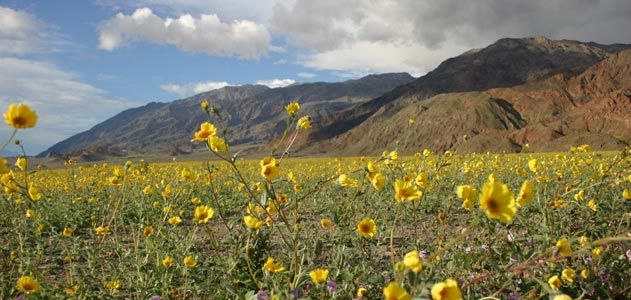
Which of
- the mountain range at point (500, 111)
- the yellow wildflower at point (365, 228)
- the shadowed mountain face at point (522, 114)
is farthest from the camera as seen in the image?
the shadowed mountain face at point (522, 114)

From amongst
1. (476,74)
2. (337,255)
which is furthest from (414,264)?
(476,74)

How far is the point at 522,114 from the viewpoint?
69125 mm

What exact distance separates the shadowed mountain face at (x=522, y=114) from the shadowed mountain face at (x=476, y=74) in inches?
1398

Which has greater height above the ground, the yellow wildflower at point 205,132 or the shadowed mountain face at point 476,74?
the shadowed mountain face at point 476,74

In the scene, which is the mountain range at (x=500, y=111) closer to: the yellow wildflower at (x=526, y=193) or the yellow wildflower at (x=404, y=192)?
the yellow wildflower at (x=404, y=192)

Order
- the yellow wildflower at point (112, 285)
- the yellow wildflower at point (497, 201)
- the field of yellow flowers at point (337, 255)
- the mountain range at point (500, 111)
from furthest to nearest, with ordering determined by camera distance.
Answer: the mountain range at point (500, 111), the yellow wildflower at point (112, 285), the field of yellow flowers at point (337, 255), the yellow wildflower at point (497, 201)

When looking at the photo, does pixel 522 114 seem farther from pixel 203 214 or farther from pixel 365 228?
pixel 203 214

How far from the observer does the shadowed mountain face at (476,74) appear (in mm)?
131875

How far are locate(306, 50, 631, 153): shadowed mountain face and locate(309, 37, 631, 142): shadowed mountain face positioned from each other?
117 feet

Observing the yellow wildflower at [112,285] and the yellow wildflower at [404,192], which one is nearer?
the yellow wildflower at [404,192]

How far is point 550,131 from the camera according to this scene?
56.5 metres

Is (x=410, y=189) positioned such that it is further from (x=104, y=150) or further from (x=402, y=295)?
(x=104, y=150)

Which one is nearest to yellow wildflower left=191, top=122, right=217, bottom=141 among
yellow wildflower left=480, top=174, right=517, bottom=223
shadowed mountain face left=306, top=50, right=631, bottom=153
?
yellow wildflower left=480, top=174, right=517, bottom=223

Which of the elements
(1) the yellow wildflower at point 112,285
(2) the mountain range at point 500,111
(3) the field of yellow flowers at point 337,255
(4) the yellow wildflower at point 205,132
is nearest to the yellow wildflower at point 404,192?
(3) the field of yellow flowers at point 337,255
